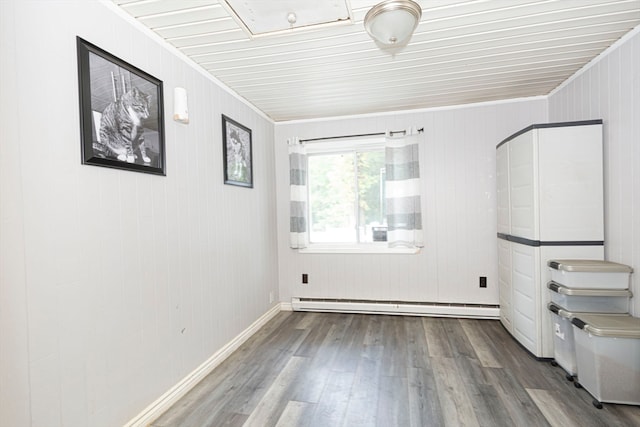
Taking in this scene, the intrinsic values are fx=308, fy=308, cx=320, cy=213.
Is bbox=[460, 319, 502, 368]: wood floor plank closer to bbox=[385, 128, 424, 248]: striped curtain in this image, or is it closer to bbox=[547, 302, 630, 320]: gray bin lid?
bbox=[547, 302, 630, 320]: gray bin lid

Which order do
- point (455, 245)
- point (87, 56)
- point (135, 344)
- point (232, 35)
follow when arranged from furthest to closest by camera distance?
point (455, 245)
point (232, 35)
point (135, 344)
point (87, 56)

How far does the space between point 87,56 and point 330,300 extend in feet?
10.5

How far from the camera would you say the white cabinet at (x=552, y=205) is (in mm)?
2312

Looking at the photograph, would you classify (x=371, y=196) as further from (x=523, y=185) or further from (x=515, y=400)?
(x=515, y=400)

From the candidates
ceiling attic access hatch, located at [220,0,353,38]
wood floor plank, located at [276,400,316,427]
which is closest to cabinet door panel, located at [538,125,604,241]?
ceiling attic access hatch, located at [220,0,353,38]

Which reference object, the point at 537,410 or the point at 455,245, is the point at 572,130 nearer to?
the point at 455,245

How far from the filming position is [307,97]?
10.1ft

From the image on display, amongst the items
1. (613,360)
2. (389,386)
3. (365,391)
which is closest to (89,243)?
(365,391)

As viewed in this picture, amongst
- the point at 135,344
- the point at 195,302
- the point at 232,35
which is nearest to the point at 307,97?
the point at 232,35

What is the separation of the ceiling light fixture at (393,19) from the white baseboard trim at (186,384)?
2535 millimetres

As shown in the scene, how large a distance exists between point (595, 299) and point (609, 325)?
0.32 metres

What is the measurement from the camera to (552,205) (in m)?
2.37

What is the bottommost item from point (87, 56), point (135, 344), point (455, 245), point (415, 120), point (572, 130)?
point (135, 344)

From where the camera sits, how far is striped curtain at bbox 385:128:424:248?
3.48 meters
